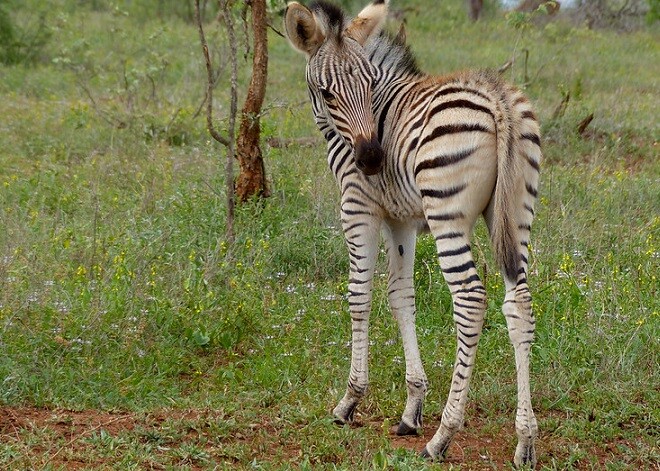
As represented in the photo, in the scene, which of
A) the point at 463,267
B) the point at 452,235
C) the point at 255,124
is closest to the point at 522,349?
the point at 463,267

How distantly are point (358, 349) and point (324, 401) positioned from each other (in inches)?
15.5

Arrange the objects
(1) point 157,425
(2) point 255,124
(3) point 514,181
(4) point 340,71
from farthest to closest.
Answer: (2) point 255,124 < (4) point 340,71 < (1) point 157,425 < (3) point 514,181

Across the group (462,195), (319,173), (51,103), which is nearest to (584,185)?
A: (319,173)

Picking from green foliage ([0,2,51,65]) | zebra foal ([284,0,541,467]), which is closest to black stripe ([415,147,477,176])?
zebra foal ([284,0,541,467])

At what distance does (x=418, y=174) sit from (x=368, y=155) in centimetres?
32

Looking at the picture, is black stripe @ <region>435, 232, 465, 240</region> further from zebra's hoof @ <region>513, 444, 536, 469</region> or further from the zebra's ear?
the zebra's ear

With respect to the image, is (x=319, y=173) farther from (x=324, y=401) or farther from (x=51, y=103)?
(x=51, y=103)

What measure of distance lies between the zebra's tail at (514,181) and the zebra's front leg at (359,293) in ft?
2.83

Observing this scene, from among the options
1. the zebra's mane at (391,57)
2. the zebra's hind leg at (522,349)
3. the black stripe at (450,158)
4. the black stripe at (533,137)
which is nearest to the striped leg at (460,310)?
the zebra's hind leg at (522,349)

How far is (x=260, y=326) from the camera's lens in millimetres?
6422

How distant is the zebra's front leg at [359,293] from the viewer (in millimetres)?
5410

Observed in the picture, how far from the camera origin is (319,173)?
9164mm

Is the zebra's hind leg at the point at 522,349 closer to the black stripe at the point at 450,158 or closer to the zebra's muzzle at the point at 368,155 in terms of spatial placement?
the black stripe at the point at 450,158

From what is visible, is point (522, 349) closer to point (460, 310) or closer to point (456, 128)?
point (460, 310)
